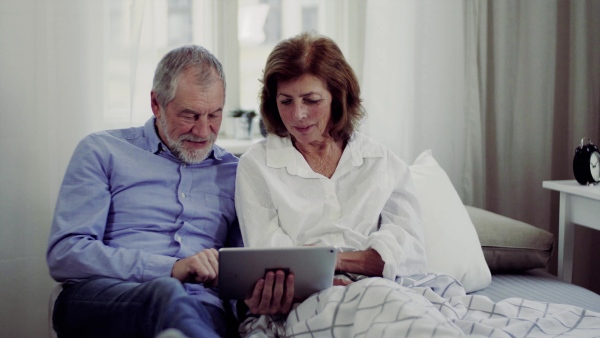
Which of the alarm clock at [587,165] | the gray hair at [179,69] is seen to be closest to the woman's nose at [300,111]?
the gray hair at [179,69]

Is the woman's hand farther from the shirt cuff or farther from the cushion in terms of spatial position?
the cushion

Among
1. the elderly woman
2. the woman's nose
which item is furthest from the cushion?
the woman's nose

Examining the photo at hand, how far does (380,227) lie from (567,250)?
0.93 m

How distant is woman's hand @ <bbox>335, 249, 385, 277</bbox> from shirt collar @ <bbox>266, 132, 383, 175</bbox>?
274mm

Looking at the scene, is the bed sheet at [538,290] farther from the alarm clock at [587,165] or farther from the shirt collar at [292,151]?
the shirt collar at [292,151]

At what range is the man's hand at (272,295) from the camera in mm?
1498

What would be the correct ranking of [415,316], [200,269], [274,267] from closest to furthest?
[415,316]
[274,267]
[200,269]

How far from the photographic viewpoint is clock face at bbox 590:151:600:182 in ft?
7.63

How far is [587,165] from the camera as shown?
232 centimetres

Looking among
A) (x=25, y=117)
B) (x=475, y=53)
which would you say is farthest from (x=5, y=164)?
(x=475, y=53)

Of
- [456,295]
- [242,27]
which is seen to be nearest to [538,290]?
[456,295]

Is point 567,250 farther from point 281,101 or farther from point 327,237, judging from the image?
point 281,101

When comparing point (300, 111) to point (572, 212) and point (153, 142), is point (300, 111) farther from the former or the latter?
point (572, 212)

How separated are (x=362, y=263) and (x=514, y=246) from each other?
27.7 inches
